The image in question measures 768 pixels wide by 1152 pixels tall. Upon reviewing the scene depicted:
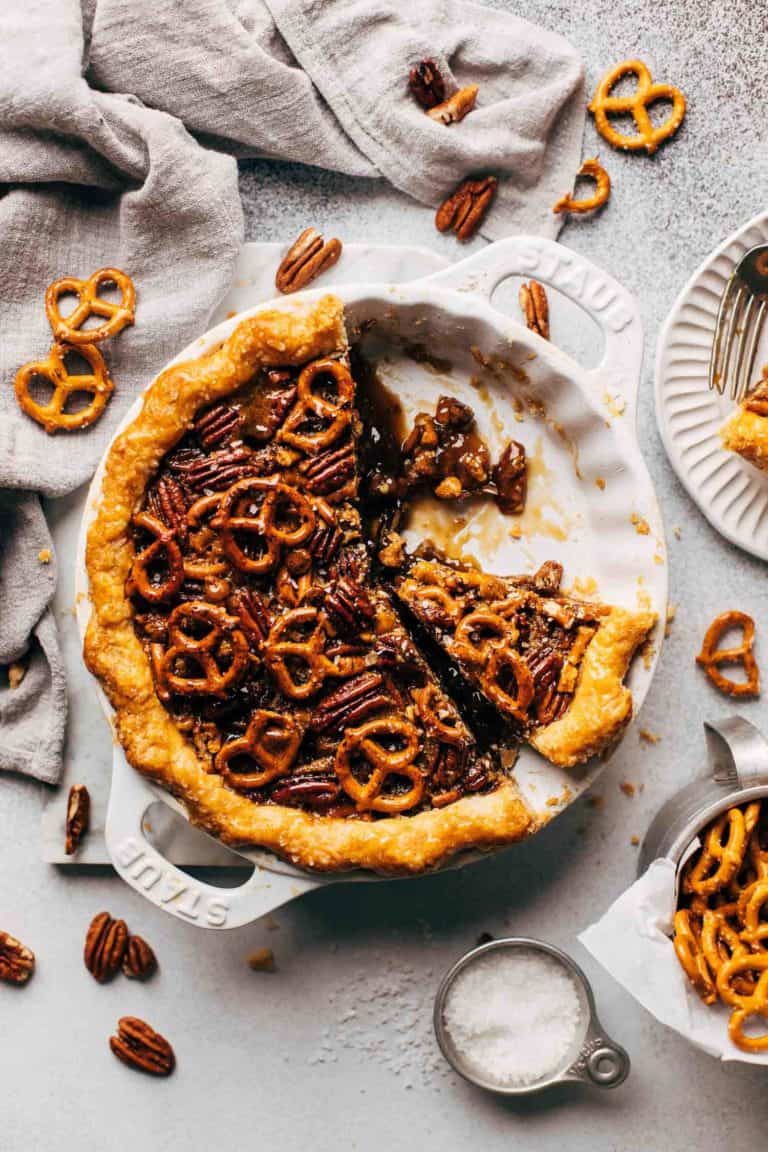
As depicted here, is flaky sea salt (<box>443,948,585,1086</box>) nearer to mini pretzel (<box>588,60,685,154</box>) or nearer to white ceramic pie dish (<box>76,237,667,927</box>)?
white ceramic pie dish (<box>76,237,667,927</box>)

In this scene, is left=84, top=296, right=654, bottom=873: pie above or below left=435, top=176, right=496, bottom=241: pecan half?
below

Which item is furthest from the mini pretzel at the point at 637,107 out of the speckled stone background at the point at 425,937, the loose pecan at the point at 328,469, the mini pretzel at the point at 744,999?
the mini pretzel at the point at 744,999

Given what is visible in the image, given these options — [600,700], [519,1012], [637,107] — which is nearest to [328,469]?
[600,700]

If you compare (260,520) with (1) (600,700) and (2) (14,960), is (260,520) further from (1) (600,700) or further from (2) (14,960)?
(2) (14,960)

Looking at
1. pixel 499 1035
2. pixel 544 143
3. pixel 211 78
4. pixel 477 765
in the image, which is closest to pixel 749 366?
pixel 544 143

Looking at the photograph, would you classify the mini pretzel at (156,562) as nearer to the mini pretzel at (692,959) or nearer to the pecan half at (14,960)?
the pecan half at (14,960)

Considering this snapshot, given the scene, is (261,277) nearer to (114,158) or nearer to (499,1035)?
(114,158)

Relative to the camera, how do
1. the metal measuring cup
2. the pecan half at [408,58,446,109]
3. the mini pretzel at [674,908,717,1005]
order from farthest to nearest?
the pecan half at [408,58,446,109] → the metal measuring cup → the mini pretzel at [674,908,717,1005]

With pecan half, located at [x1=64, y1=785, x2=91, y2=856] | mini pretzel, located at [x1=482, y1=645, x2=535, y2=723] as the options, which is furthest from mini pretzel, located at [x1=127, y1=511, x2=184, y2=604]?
mini pretzel, located at [x1=482, y1=645, x2=535, y2=723]
